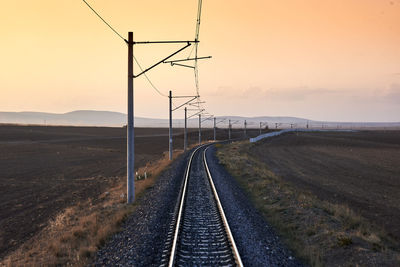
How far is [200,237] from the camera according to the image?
9000 mm

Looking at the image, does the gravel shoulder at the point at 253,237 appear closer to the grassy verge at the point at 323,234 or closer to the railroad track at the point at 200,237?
the railroad track at the point at 200,237

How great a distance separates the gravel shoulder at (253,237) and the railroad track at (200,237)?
35 cm

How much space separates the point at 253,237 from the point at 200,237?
178 cm

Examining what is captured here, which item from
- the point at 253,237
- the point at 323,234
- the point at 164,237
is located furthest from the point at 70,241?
the point at 323,234

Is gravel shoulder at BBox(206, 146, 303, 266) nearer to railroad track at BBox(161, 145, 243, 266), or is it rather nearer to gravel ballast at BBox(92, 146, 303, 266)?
gravel ballast at BBox(92, 146, 303, 266)

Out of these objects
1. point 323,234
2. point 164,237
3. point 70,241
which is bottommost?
point 70,241

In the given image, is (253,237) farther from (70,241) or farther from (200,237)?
(70,241)

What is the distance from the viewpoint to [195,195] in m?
15.0

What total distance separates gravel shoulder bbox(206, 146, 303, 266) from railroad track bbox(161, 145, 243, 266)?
13.6 inches

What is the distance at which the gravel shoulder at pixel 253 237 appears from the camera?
7.62 metres

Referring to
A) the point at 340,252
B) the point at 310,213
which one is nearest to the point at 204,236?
A: the point at 340,252

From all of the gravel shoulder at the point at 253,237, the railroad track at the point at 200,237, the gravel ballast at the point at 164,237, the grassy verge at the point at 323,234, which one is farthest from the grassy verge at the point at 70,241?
the grassy verge at the point at 323,234

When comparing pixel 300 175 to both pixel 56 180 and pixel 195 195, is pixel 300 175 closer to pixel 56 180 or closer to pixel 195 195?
pixel 195 195

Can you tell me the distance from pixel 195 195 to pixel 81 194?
36.9 feet
